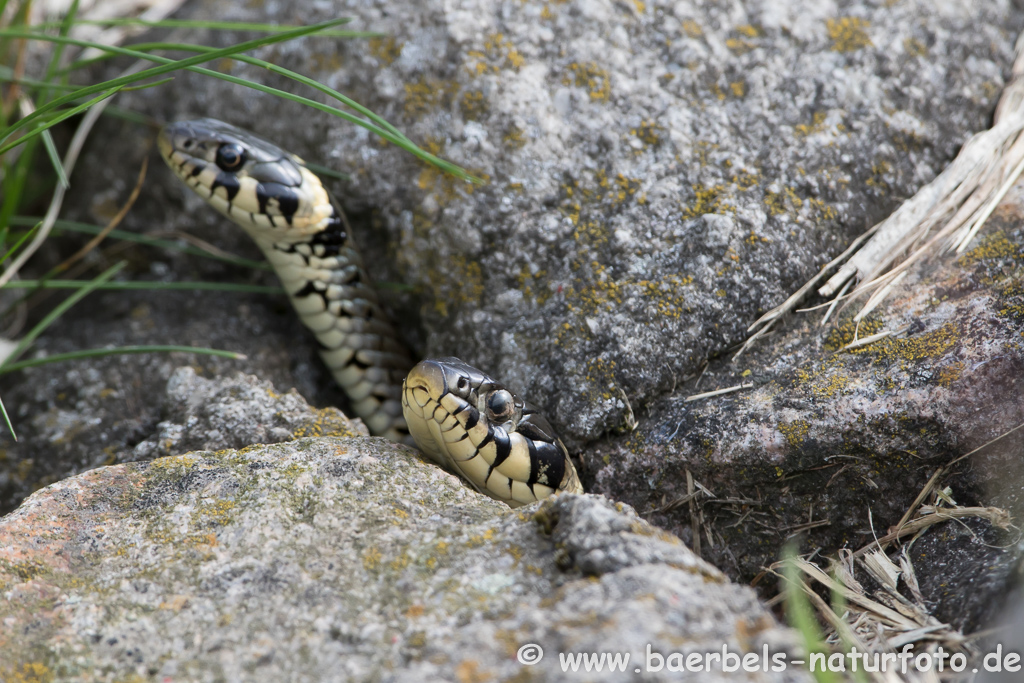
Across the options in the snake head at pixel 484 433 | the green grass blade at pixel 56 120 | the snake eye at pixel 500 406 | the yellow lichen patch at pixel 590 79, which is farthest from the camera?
the yellow lichen patch at pixel 590 79

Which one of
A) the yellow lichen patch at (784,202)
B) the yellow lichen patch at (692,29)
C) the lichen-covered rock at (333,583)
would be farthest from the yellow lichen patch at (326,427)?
the yellow lichen patch at (692,29)

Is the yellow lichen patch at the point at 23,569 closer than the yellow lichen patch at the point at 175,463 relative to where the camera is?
Yes

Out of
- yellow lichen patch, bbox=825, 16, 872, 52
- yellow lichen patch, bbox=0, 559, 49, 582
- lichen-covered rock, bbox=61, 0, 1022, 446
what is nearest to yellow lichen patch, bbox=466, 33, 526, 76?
lichen-covered rock, bbox=61, 0, 1022, 446

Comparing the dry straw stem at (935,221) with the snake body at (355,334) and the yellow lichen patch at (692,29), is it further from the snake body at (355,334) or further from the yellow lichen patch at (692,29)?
the yellow lichen patch at (692,29)

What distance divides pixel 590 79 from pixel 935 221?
129 cm

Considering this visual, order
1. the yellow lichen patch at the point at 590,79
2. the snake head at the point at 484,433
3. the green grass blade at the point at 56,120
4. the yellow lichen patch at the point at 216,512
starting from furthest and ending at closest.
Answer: the yellow lichen patch at the point at 590,79 → the snake head at the point at 484,433 → the green grass blade at the point at 56,120 → the yellow lichen patch at the point at 216,512

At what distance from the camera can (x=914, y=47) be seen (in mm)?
2648

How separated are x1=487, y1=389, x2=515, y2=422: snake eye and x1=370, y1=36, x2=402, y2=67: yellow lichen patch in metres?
1.45

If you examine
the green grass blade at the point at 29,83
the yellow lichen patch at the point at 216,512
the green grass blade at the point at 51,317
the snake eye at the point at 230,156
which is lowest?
the green grass blade at the point at 51,317

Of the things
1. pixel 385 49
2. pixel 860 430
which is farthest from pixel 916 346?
pixel 385 49

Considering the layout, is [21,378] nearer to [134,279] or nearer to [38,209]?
[134,279]

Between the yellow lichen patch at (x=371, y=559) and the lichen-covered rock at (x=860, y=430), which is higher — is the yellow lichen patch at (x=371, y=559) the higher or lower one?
the lower one

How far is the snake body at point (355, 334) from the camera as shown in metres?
2.23

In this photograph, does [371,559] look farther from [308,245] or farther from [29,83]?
[29,83]
